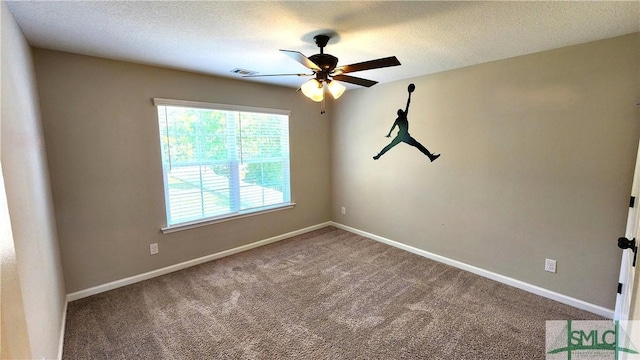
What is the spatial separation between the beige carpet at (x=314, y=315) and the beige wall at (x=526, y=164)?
38 centimetres

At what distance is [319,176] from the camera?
4676 mm

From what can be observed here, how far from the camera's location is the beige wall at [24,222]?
1.10 m

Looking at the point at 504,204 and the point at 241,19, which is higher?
the point at 241,19

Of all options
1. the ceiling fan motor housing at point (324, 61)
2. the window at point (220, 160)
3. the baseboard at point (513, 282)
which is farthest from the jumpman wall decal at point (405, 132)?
the ceiling fan motor housing at point (324, 61)

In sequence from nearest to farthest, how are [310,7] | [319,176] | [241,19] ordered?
1. [310,7]
2. [241,19]
3. [319,176]

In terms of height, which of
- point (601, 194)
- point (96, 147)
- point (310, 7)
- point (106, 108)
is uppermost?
point (310, 7)

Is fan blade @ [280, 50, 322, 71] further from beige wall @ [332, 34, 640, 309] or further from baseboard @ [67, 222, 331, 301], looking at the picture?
baseboard @ [67, 222, 331, 301]

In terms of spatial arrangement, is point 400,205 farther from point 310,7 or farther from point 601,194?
point 310,7

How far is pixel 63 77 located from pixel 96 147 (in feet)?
2.13

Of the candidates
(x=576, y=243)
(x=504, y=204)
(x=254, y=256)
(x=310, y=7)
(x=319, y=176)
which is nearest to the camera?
(x=310, y=7)

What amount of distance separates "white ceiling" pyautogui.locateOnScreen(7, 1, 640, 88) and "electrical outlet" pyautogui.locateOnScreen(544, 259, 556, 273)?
1955mm

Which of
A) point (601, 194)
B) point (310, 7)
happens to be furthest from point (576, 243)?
point (310, 7)

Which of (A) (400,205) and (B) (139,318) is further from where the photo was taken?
(A) (400,205)

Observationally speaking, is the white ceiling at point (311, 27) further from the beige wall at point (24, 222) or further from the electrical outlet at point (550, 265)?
the electrical outlet at point (550, 265)
